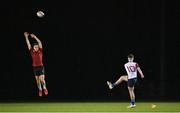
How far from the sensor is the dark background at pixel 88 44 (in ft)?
104

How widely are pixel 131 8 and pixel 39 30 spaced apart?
4.08 metres

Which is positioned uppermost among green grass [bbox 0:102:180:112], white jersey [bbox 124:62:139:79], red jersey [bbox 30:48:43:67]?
red jersey [bbox 30:48:43:67]

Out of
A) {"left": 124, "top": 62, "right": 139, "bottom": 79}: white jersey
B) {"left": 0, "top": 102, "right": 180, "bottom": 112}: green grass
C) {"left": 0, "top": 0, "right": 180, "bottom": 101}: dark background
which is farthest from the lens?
{"left": 0, "top": 0, "right": 180, "bottom": 101}: dark background

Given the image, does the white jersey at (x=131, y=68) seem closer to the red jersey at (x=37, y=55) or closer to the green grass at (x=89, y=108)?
the green grass at (x=89, y=108)

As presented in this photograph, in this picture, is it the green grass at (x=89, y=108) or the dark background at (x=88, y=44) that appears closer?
the green grass at (x=89, y=108)

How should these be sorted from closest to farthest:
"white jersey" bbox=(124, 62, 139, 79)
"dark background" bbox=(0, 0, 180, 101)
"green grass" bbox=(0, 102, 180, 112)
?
"white jersey" bbox=(124, 62, 139, 79)
"green grass" bbox=(0, 102, 180, 112)
"dark background" bbox=(0, 0, 180, 101)

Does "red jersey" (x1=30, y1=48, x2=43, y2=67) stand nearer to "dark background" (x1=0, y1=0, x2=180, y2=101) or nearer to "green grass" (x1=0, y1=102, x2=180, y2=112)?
"green grass" (x1=0, y1=102, x2=180, y2=112)

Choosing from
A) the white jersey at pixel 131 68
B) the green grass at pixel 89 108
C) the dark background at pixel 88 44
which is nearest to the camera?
the white jersey at pixel 131 68

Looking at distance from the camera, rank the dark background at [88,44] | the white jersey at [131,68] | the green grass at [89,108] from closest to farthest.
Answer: the white jersey at [131,68] < the green grass at [89,108] < the dark background at [88,44]

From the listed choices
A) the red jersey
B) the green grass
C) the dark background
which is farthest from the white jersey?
the dark background

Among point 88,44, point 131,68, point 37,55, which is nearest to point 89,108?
point 131,68

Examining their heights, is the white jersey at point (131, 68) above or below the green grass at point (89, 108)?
above

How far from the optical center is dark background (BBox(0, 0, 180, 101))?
3167 centimetres

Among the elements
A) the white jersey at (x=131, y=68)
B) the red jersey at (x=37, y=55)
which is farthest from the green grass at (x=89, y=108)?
the red jersey at (x=37, y=55)
